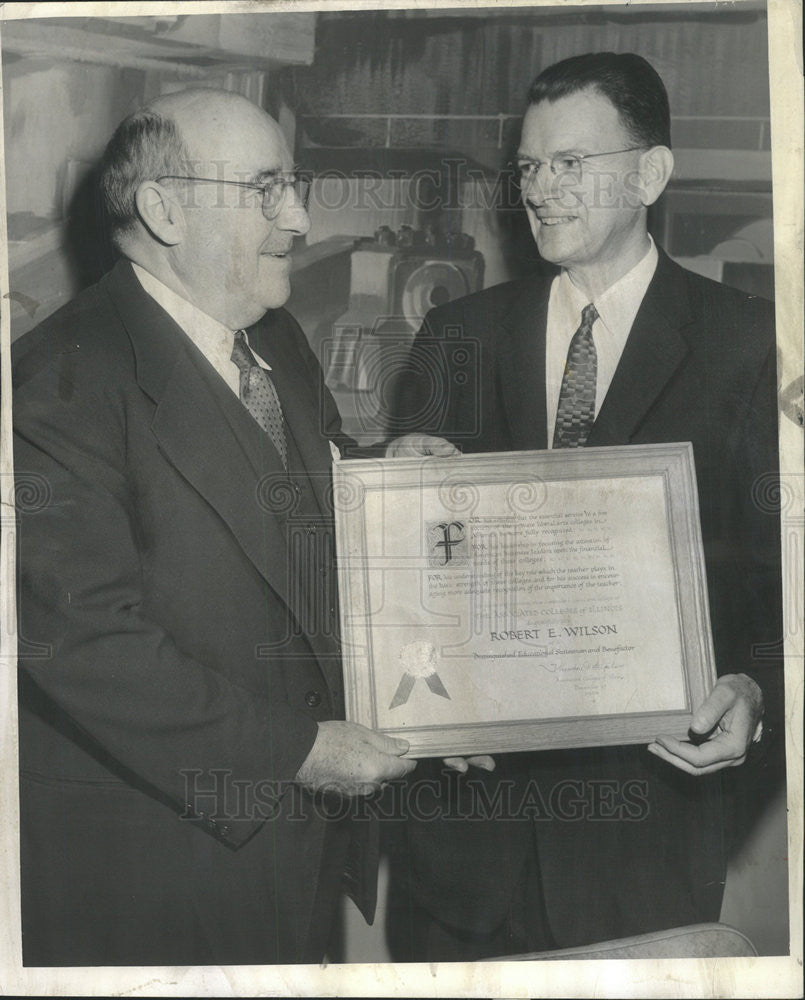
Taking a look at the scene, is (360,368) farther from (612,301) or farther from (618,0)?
(618,0)

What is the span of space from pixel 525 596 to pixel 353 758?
55 cm

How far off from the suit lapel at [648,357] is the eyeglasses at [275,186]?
85 centimetres

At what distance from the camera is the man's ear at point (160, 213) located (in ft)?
8.68

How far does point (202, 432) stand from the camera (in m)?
2.60

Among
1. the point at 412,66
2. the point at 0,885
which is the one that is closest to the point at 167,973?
the point at 0,885

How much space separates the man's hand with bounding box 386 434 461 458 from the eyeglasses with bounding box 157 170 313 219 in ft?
1.97

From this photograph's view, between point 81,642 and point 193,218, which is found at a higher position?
point 193,218

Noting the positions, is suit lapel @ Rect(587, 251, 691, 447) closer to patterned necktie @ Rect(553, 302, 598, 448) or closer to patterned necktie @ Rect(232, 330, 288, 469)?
patterned necktie @ Rect(553, 302, 598, 448)

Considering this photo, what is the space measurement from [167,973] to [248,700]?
0.71 metres

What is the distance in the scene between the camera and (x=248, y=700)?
2.61 metres

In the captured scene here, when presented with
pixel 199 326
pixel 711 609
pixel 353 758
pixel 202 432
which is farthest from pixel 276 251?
pixel 711 609

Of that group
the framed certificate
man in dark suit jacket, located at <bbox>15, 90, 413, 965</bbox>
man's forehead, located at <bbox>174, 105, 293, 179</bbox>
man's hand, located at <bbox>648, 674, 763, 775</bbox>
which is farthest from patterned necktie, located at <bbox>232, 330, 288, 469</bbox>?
man's hand, located at <bbox>648, 674, 763, 775</bbox>

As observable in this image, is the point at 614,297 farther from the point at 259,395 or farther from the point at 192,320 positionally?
the point at 192,320

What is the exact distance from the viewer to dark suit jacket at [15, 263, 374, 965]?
2.60 metres
